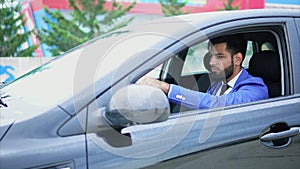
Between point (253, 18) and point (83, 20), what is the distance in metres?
15.5

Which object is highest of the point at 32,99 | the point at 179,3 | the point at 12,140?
the point at 179,3

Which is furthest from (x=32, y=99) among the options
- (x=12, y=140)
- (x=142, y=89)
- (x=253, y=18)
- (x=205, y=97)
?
(x=253, y=18)

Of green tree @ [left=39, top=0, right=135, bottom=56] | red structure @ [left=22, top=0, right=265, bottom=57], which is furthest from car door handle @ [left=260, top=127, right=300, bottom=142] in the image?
red structure @ [left=22, top=0, right=265, bottom=57]

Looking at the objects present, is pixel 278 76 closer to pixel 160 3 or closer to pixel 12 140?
pixel 12 140

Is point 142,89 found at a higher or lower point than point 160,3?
lower

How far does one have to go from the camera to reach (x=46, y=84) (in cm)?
200

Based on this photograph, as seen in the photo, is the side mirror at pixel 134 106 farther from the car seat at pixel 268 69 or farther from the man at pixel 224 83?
the car seat at pixel 268 69

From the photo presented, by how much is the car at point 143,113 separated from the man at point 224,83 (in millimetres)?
79

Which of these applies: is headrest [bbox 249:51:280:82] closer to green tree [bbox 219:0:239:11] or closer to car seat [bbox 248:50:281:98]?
car seat [bbox 248:50:281:98]

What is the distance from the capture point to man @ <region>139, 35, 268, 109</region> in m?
1.97

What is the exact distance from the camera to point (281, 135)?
1.93 m

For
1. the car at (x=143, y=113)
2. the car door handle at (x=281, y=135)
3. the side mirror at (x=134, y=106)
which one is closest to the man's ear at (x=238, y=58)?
the car at (x=143, y=113)

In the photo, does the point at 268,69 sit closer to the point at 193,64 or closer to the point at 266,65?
the point at 266,65

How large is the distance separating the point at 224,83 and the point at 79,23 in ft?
50.0
